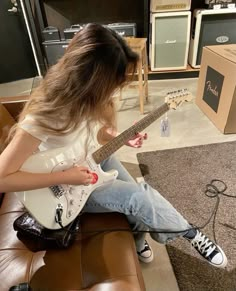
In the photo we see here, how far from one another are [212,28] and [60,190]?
2412 millimetres

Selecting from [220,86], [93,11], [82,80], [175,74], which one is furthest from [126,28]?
[82,80]

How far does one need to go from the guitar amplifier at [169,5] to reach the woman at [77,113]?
1.91 metres

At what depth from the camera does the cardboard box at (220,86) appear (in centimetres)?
164

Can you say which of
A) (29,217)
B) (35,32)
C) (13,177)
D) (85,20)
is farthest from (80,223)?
(85,20)

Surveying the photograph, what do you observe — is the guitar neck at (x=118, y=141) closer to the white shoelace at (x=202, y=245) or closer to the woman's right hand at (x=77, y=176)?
the woman's right hand at (x=77, y=176)

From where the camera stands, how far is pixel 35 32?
102 inches

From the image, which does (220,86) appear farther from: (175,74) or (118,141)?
(118,141)

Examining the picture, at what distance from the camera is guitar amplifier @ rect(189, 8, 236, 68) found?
7.73 feet

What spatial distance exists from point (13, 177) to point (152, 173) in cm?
97

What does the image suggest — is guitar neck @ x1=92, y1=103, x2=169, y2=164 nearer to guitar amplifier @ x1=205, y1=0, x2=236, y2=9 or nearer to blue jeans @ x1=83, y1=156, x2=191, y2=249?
blue jeans @ x1=83, y1=156, x2=191, y2=249

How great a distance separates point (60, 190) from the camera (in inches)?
31.8

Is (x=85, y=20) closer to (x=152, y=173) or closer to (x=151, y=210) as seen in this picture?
(x=152, y=173)

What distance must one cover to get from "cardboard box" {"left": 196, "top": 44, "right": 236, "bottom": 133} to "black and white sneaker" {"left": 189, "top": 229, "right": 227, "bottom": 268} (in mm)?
1054

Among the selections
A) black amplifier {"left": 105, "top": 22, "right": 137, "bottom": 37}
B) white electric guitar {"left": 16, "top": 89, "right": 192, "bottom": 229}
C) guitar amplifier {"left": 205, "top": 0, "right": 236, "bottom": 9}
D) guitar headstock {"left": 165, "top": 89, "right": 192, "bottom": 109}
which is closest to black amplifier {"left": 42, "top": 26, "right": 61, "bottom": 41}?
black amplifier {"left": 105, "top": 22, "right": 137, "bottom": 37}
